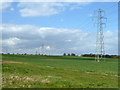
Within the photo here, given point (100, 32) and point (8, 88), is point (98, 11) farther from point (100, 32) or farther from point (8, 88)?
point (8, 88)

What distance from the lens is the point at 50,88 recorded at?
1497 cm

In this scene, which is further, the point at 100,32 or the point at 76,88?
the point at 100,32

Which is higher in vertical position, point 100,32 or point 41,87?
point 100,32

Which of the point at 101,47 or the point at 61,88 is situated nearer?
the point at 61,88

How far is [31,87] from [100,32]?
246 ft

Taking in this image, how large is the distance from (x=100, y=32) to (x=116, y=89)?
72.6 metres

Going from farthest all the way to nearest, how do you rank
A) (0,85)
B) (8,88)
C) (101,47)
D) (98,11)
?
(98,11) → (101,47) → (0,85) → (8,88)

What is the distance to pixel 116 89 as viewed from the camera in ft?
52.1

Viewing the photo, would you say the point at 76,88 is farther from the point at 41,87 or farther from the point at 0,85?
the point at 0,85

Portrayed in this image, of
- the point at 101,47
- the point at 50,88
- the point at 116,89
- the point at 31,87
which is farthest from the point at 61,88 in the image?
the point at 101,47

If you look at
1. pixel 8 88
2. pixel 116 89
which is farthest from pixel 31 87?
pixel 116 89

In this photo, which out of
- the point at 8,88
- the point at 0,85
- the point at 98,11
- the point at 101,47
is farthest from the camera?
the point at 98,11

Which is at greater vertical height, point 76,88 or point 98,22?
point 98,22

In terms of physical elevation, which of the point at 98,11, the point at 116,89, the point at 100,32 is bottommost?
the point at 116,89
